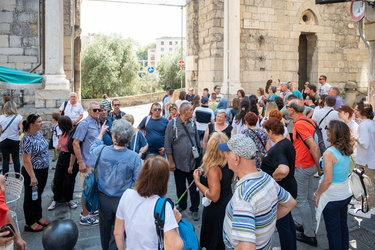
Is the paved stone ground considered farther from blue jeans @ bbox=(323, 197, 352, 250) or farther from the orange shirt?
the orange shirt

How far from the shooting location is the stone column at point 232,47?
12.8m

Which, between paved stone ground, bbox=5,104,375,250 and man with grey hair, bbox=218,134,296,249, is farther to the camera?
paved stone ground, bbox=5,104,375,250

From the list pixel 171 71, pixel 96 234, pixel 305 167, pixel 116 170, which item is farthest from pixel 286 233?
pixel 171 71

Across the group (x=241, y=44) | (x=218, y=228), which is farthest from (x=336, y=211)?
(x=241, y=44)

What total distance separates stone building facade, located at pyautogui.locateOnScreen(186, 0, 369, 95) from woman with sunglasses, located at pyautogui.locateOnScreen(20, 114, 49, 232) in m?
9.16

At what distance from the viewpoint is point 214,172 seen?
3467mm

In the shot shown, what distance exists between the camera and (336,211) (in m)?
3.75

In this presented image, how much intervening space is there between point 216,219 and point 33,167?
273 cm

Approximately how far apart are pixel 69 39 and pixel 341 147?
37.7 feet

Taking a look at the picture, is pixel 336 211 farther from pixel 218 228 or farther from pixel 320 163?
pixel 218 228

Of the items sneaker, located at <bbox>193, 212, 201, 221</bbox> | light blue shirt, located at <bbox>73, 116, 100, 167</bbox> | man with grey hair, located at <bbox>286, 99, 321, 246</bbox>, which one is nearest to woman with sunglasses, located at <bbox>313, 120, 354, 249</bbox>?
man with grey hair, located at <bbox>286, 99, 321, 246</bbox>

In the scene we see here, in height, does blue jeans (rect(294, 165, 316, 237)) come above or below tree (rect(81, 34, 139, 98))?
below

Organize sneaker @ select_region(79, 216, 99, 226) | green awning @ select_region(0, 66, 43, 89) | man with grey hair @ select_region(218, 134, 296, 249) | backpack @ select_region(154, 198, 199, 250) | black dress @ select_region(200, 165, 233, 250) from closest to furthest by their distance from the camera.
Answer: man with grey hair @ select_region(218, 134, 296, 249), backpack @ select_region(154, 198, 199, 250), black dress @ select_region(200, 165, 233, 250), sneaker @ select_region(79, 216, 99, 226), green awning @ select_region(0, 66, 43, 89)

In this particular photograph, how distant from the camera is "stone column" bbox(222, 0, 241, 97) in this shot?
42.1 feet
